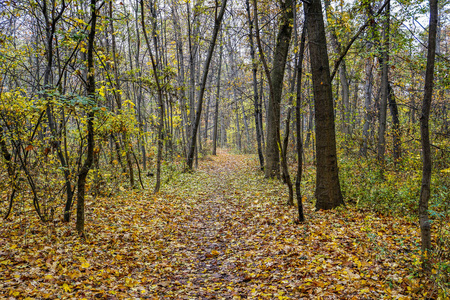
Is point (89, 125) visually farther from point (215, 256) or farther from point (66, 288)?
point (215, 256)

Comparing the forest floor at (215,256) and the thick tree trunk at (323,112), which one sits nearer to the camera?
the forest floor at (215,256)

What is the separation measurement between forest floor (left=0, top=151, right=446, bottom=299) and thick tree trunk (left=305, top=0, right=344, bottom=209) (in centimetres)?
54

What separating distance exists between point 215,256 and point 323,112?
444 centimetres

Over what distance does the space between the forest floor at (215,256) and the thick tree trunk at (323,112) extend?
540mm

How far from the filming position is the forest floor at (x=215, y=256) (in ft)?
12.6

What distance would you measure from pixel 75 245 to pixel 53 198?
1345 mm

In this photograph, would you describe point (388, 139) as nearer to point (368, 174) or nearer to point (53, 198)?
point (368, 174)

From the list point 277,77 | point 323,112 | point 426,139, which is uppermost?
point 277,77

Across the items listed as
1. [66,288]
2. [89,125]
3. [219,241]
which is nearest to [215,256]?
[219,241]

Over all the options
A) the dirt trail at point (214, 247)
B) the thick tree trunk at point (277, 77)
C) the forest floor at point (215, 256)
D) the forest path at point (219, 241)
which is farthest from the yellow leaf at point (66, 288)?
the thick tree trunk at point (277, 77)

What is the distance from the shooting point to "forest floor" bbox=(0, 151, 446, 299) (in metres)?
3.84

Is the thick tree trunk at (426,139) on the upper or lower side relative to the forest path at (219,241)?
upper

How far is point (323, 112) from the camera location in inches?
265

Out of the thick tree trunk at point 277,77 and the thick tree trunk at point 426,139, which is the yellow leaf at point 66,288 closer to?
the thick tree trunk at point 426,139
